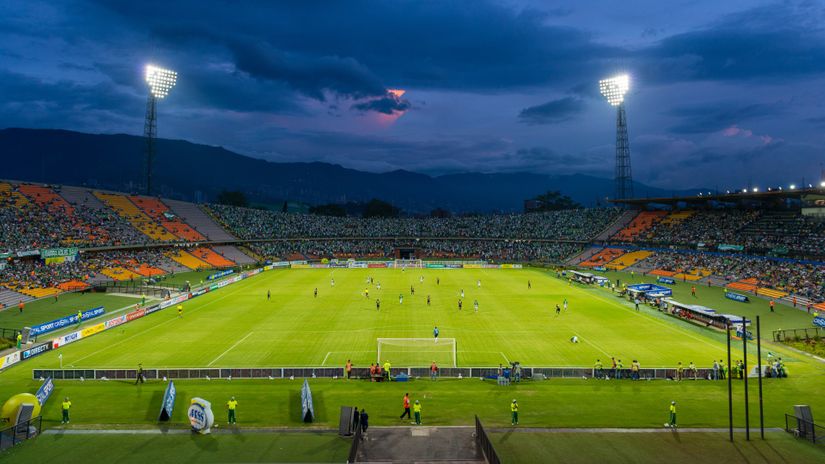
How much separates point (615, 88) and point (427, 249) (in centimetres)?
5004

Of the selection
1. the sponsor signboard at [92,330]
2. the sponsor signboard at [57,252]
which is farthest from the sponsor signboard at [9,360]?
the sponsor signboard at [57,252]

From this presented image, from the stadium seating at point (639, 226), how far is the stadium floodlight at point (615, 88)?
74.1ft

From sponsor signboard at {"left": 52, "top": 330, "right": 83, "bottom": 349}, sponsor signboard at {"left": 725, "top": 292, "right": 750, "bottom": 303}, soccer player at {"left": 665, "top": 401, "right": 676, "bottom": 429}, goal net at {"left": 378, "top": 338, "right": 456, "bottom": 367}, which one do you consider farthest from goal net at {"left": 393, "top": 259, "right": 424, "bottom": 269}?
soccer player at {"left": 665, "top": 401, "right": 676, "bottom": 429}

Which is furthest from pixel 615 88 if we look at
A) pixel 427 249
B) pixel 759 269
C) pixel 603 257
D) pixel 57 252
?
pixel 57 252

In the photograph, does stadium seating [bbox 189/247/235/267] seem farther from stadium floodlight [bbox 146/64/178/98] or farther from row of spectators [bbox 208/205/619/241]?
stadium floodlight [bbox 146/64/178/98]

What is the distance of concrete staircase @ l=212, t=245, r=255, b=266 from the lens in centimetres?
9047

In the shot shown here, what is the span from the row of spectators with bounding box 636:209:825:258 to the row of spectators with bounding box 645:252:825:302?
5.99ft

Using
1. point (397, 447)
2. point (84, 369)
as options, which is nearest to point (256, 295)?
point (84, 369)

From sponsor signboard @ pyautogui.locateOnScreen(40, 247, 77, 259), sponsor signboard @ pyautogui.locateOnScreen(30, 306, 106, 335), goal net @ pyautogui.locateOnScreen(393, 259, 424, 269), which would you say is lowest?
sponsor signboard @ pyautogui.locateOnScreen(30, 306, 106, 335)

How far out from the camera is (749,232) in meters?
71.7

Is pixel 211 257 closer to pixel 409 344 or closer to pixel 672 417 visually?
pixel 409 344

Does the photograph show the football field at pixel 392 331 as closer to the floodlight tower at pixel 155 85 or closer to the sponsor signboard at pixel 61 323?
the sponsor signboard at pixel 61 323

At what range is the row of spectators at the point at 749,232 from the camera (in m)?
62.2

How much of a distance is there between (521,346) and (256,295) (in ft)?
112
